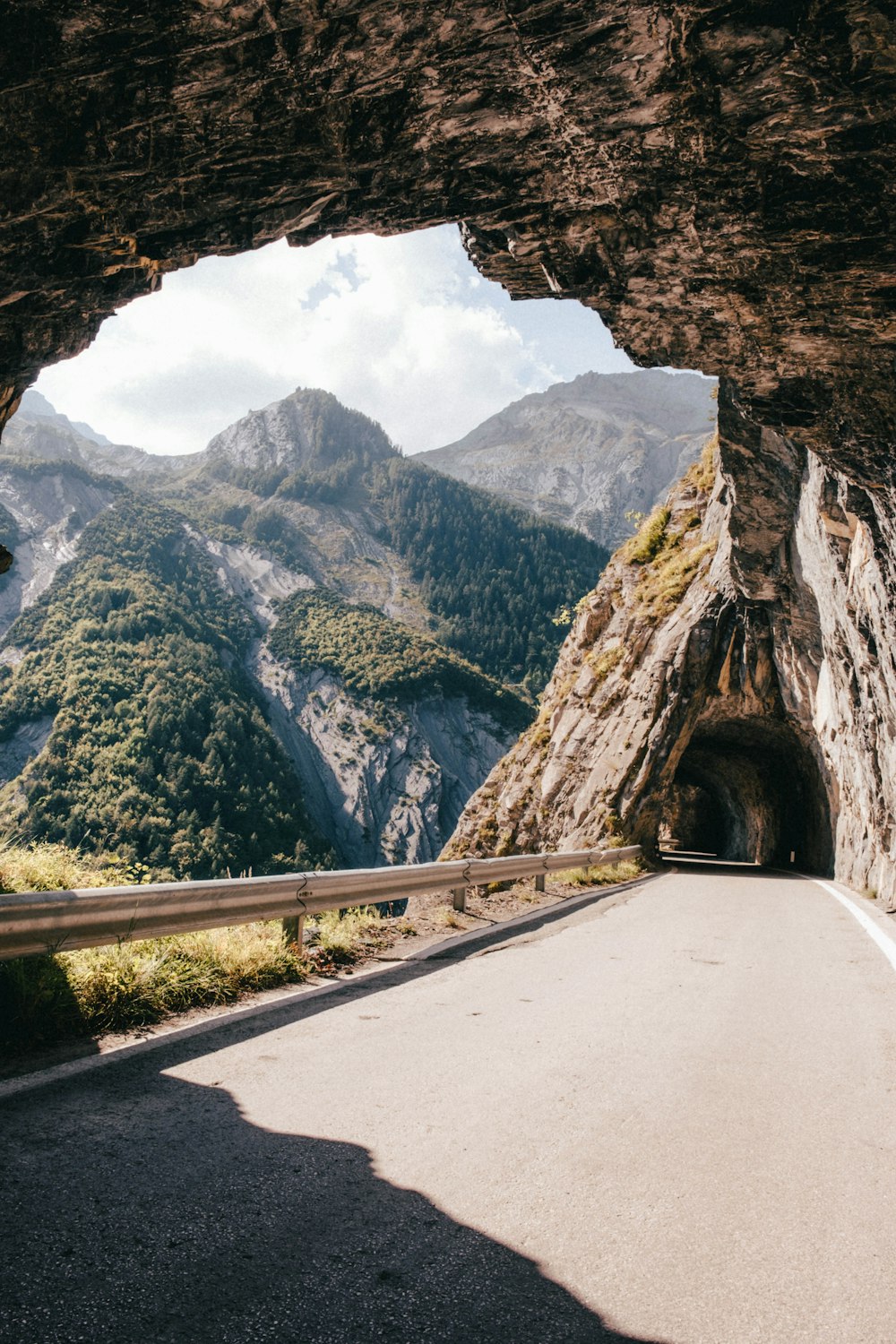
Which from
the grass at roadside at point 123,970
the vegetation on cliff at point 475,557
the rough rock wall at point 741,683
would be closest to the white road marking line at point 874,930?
the rough rock wall at point 741,683

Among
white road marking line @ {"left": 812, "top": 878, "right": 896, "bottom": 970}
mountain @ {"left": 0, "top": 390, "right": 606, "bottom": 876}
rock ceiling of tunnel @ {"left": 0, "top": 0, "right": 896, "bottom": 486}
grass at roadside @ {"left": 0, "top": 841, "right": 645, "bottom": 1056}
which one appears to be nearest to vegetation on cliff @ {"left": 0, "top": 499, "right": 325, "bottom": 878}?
mountain @ {"left": 0, "top": 390, "right": 606, "bottom": 876}

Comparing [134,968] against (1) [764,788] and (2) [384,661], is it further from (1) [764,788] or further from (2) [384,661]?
(2) [384,661]

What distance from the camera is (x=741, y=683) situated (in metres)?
21.7

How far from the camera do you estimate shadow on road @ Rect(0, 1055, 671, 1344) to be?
6.42 ft

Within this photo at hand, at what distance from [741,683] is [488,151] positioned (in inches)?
728

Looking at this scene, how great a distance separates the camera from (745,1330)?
206 cm

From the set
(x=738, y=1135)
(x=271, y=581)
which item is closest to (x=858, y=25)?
(x=738, y=1135)

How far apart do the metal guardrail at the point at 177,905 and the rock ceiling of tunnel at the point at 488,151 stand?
4784mm

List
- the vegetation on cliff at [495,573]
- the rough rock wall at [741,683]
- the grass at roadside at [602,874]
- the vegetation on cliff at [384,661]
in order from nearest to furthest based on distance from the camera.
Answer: the rough rock wall at [741,683] < the grass at roadside at [602,874] < the vegetation on cliff at [384,661] < the vegetation on cliff at [495,573]

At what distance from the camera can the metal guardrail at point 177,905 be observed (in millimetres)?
4023

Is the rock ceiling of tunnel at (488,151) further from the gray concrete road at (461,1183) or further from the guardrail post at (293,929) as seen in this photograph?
the gray concrete road at (461,1183)

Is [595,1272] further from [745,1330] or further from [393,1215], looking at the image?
[393,1215]

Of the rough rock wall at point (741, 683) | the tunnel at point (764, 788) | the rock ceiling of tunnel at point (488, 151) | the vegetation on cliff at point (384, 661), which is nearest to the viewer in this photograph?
the rock ceiling of tunnel at point (488, 151)

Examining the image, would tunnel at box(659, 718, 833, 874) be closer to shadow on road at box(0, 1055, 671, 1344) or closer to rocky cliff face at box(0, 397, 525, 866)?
shadow on road at box(0, 1055, 671, 1344)
